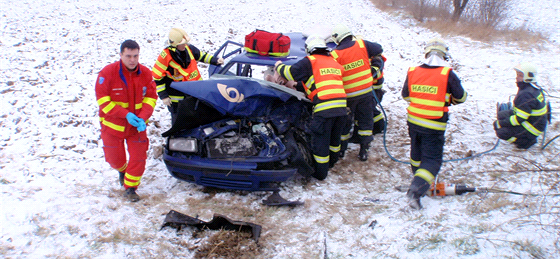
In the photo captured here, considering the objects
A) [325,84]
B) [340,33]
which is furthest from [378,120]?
[325,84]

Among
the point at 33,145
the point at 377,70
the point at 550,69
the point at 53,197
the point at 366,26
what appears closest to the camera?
the point at 53,197

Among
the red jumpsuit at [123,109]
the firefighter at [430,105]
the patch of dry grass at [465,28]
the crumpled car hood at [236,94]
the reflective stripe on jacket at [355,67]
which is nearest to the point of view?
the red jumpsuit at [123,109]

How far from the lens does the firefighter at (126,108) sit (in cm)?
337

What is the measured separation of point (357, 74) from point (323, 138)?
103cm

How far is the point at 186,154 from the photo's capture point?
3727 mm

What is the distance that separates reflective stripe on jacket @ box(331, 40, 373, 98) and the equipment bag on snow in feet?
2.49

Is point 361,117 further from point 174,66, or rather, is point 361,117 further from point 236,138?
point 174,66

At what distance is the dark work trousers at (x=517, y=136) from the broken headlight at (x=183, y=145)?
14.5 ft

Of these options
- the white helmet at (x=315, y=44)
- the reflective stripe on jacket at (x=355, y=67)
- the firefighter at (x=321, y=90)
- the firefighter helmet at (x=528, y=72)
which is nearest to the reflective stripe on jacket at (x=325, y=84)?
the firefighter at (x=321, y=90)

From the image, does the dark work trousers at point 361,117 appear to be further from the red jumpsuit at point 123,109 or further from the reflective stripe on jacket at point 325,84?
the red jumpsuit at point 123,109

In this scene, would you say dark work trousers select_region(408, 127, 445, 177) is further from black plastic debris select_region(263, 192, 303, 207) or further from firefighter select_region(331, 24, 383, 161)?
black plastic debris select_region(263, 192, 303, 207)

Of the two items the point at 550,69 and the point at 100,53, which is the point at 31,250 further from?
the point at 550,69

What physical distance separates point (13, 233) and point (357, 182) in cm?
365

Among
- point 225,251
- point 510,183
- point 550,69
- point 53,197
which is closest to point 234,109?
point 225,251
